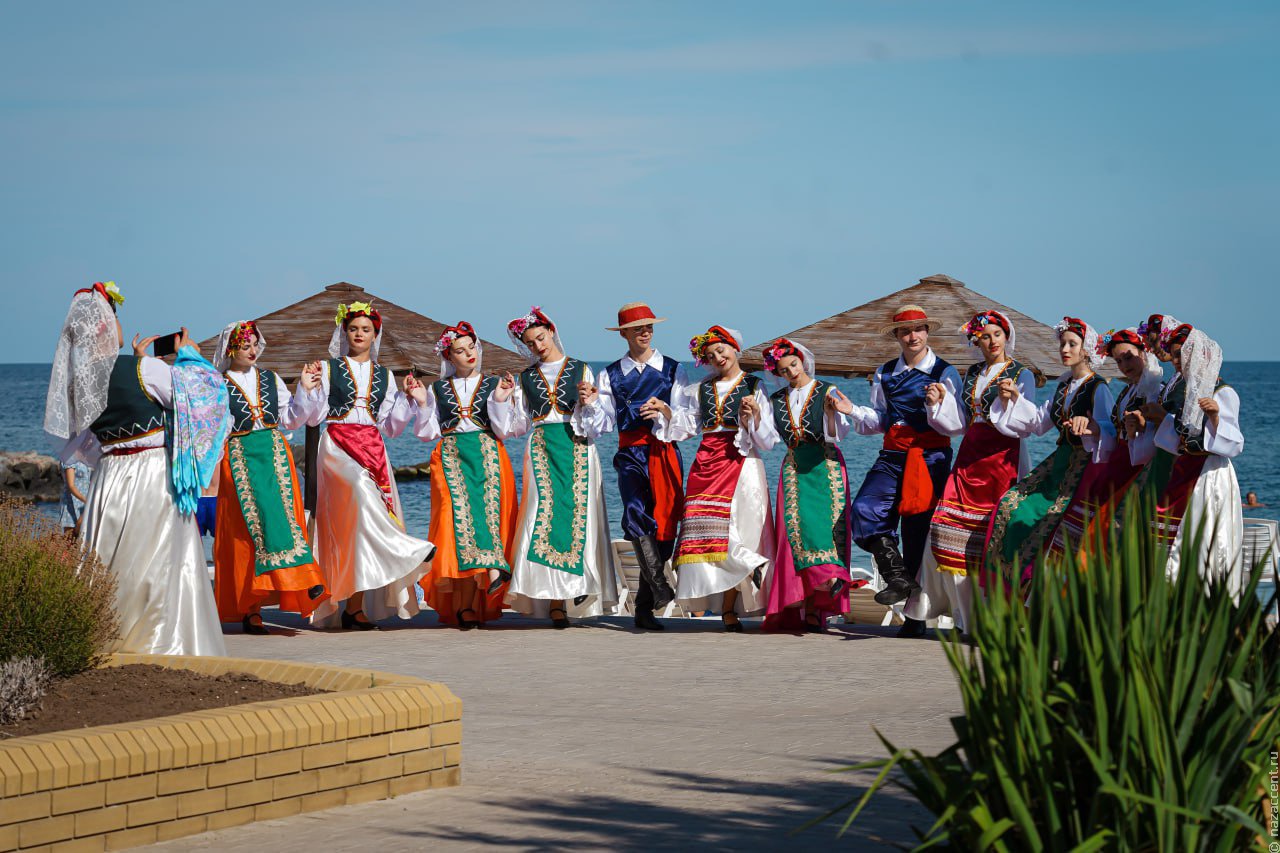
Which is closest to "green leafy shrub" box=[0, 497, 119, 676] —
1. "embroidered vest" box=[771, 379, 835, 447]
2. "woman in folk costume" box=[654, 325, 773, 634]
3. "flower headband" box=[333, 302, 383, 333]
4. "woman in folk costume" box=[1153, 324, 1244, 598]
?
"flower headband" box=[333, 302, 383, 333]

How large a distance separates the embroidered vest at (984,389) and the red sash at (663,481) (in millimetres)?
1822

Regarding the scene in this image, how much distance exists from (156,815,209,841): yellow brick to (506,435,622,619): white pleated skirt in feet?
16.1

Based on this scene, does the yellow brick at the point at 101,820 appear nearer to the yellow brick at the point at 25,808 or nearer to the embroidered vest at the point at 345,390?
the yellow brick at the point at 25,808

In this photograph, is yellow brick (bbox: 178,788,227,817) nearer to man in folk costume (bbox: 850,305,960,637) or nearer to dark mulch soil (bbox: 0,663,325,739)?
dark mulch soil (bbox: 0,663,325,739)

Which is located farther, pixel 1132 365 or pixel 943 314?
pixel 943 314

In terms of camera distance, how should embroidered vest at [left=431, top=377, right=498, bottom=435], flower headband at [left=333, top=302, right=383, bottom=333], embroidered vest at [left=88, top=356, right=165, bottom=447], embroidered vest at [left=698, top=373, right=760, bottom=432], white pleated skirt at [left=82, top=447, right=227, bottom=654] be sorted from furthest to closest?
embroidered vest at [left=431, top=377, right=498, bottom=435], flower headband at [left=333, top=302, right=383, bottom=333], embroidered vest at [left=698, top=373, right=760, bottom=432], embroidered vest at [left=88, top=356, right=165, bottom=447], white pleated skirt at [left=82, top=447, right=227, bottom=654]

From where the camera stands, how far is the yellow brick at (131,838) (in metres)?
4.64

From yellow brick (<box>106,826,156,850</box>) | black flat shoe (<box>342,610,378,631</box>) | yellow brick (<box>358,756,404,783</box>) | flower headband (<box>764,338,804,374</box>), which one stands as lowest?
yellow brick (<box>106,826,156,850</box>)

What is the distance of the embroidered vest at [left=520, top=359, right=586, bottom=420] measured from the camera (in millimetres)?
9828

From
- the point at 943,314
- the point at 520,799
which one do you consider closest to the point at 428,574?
the point at 943,314

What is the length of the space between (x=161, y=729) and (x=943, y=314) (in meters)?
7.03

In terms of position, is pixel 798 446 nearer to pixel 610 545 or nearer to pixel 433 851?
pixel 610 545

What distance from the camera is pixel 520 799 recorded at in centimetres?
529

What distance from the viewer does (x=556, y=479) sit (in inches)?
388
